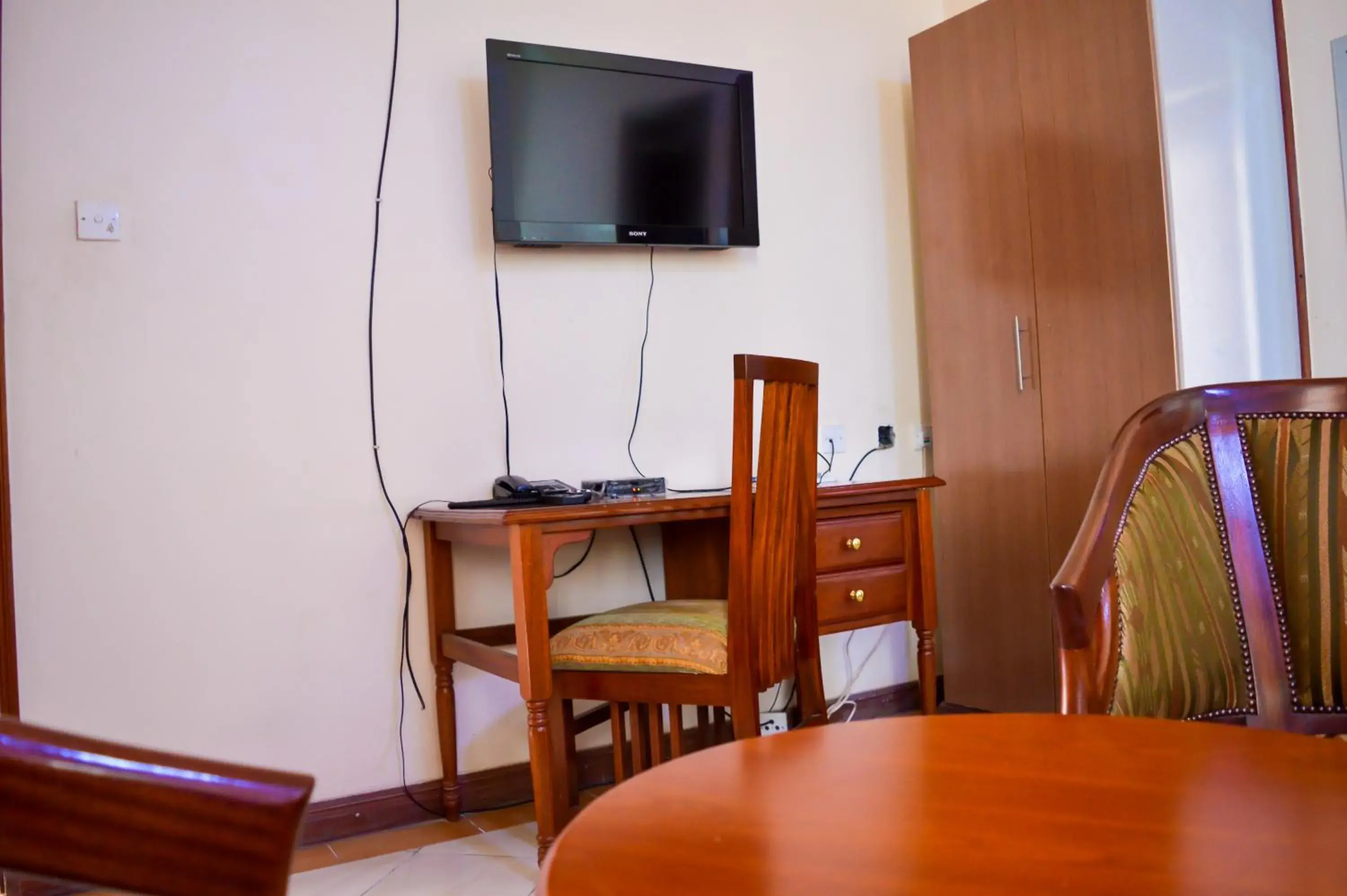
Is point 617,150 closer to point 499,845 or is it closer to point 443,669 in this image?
point 443,669

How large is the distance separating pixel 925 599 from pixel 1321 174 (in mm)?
1496

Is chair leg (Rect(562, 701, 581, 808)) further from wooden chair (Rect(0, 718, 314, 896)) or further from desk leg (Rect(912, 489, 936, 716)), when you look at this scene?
wooden chair (Rect(0, 718, 314, 896))

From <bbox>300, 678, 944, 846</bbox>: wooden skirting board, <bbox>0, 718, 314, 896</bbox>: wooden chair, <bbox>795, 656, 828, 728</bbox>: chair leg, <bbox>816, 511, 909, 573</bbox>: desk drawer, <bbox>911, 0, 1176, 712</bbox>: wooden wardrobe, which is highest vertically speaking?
<bbox>911, 0, 1176, 712</bbox>: wooden wardrobe

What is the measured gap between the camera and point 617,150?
2.83 m

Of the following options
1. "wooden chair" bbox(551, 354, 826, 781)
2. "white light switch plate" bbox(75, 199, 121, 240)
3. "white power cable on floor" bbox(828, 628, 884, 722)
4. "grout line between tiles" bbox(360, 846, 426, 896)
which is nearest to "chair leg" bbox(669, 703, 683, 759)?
"wooden chair" bbox(551, 354, 826, 781)

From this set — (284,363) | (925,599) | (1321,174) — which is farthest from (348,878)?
(1321,174)

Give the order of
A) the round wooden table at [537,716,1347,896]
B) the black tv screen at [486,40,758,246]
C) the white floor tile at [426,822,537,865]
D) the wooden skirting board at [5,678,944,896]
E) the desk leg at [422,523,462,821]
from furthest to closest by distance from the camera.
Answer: the black tv screen at [486,40,758,246] < the desk leg at [422,523,462,821] < the wooden skirting board at [5,678,944,896] < the white floor tile at [426,822,537,865] < the round wooden table at [537,716,1347,896]

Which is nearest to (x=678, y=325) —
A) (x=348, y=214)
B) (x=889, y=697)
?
(x=348, y=214)

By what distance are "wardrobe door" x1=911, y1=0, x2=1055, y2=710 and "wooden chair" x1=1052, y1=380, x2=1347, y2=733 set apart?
1632 millimetres

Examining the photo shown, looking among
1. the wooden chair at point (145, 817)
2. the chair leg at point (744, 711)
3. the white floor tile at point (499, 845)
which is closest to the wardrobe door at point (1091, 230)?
the chair leg at point (744, 711)

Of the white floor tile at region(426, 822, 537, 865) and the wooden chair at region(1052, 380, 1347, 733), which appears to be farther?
the white floor tile at region(426, 822, 537, 865)

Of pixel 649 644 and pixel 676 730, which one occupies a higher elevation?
pixel 649 644

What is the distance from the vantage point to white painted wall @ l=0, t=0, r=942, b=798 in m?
2.29

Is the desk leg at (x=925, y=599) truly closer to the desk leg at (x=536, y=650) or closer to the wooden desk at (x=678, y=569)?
the wooden desk at (x=678, y=569)
